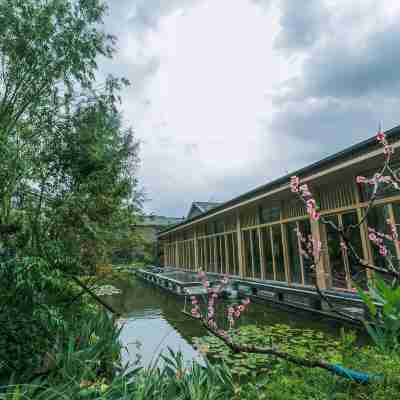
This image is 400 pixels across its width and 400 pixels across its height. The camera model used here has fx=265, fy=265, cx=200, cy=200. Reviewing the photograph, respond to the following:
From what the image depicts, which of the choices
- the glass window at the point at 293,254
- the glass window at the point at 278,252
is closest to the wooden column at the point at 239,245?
the glass window at the point at 278,252

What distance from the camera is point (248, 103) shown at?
8.53 metres

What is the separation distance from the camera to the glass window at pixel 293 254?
7.76m

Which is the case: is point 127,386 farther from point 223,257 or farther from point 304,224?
point 223,257

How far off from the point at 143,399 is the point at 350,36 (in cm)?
721

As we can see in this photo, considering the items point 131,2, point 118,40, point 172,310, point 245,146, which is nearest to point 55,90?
point 118,40

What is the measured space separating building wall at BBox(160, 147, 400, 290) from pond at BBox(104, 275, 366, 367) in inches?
41.1

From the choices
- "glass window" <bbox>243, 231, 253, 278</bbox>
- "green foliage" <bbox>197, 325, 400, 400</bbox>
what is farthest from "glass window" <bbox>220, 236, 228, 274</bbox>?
"green foliage" <bbox>197, 325, 400, 400</bbox>

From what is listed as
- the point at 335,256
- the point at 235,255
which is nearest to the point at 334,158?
the point at 335,256

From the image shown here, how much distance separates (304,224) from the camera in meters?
7.47

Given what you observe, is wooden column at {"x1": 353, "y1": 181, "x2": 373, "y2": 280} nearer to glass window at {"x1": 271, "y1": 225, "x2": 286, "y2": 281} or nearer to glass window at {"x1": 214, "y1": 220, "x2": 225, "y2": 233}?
glass window at {"x1": 271, "y1": 225, "x2": 286, "y2": 281}

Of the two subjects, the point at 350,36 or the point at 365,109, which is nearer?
the point at 350,36

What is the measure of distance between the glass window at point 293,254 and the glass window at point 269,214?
23.2 inches

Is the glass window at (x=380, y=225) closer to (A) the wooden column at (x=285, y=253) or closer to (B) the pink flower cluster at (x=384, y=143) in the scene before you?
(A) the wooden column at (x=285, y=253)

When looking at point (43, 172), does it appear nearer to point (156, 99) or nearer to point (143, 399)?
point (143, 399)
